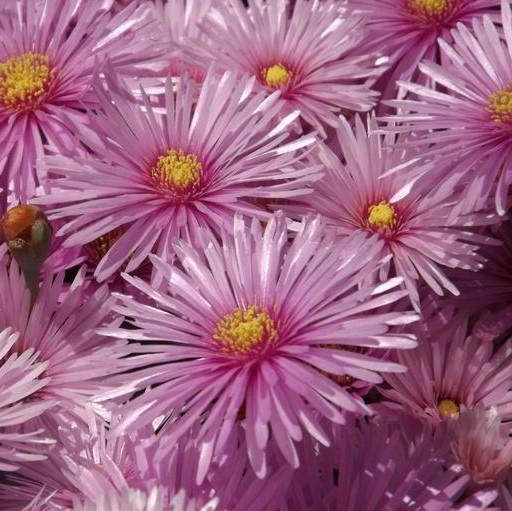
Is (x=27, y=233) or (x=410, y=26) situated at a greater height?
(x=410, y=26)

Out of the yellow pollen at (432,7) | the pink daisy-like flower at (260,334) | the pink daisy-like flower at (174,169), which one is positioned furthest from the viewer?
the yellow pollen at (432,7)

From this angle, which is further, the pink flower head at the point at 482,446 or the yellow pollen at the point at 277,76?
the yellow pollen at the point at 277,76

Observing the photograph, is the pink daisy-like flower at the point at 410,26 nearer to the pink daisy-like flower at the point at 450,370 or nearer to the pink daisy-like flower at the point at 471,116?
the pink daisy-like flower at the point at 471,116

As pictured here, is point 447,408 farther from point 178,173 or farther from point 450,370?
point 178,173

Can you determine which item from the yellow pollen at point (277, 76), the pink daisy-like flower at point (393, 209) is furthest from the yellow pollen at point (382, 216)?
the yellow pollen at point (277, 76)

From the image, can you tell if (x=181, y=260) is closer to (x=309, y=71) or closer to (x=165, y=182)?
(x=165, y=182)

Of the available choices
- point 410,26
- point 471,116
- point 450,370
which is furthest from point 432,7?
point 450,370

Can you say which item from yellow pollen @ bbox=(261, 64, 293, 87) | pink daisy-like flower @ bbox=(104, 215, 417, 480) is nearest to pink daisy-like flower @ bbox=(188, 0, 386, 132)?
yellow pollen @ bbox=(261, 64, 293, 87)
